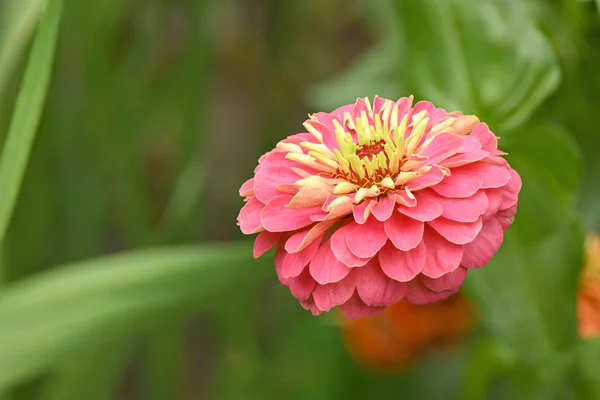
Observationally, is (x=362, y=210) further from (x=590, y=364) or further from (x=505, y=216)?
(x=590, y=364)

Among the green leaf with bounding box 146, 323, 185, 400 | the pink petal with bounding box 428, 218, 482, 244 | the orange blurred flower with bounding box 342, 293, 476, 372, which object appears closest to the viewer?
the pink petal with bounding box 428, 218, 482, 244

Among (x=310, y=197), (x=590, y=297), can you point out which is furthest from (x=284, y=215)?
(x=590, y=297)

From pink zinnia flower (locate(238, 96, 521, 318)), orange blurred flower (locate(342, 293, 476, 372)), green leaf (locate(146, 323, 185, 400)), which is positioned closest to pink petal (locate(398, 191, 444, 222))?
pink zinnia flower (locate(238, 96, 521, 318))

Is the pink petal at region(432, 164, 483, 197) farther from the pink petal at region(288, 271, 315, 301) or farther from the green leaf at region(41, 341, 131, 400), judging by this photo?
the green leaf at region(41, 341, 131, 400)

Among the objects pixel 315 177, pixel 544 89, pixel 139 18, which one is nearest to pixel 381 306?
pixel 315 177

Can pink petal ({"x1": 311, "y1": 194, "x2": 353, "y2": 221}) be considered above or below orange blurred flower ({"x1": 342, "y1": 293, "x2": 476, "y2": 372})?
above

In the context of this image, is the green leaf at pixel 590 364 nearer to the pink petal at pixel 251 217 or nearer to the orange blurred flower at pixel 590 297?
the orange blurred flower at pixel 590 297

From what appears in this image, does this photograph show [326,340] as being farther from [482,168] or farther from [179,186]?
[482,168]
